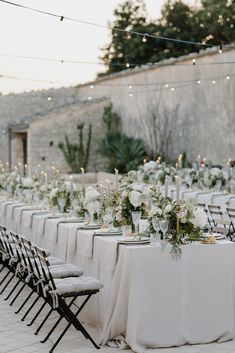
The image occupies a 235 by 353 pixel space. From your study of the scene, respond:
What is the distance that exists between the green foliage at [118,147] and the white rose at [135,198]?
45.1 ft

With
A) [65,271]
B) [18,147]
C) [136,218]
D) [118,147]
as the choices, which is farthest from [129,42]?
[65,271]

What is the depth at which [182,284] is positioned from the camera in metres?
6.05

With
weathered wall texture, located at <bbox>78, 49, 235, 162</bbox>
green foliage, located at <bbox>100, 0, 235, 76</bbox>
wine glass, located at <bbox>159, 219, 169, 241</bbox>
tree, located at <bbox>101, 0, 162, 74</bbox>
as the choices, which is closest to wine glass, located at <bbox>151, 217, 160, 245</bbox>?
wine glass, located at <bbox>159, 219, 169, 241</bbox>

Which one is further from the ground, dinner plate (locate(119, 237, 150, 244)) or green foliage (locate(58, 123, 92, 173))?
green foliage (locate(58, 123, 92, 173))

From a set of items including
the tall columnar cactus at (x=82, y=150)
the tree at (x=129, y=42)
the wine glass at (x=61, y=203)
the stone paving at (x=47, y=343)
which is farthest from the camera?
the tree at (x=129, y=42)

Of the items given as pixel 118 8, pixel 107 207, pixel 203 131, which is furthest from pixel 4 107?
pixel 107 207

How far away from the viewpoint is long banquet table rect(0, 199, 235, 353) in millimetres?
5898

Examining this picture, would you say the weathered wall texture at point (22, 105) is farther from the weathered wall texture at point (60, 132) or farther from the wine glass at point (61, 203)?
the wine glass at point (61, 203)

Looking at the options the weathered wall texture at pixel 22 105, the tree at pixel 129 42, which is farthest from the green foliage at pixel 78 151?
the tree at pixel 129 42

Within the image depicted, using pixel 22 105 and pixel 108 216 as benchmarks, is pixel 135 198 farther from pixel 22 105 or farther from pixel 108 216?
pixel 22 105

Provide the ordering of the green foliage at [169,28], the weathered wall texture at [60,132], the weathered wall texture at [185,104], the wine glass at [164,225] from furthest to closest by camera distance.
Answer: the green foliage at [169,28]
the weathered wall texture at [60,132]
the weathered wall texture at [185,104]
the wine glass at [164,225]

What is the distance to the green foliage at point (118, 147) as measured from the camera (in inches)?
834

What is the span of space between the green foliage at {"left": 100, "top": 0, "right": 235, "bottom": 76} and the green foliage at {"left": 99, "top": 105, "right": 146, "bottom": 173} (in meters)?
6.94

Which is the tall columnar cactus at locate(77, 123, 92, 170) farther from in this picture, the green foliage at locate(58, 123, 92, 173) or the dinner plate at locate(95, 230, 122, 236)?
the dinner plate at locate(95, 230, 122, 236)
